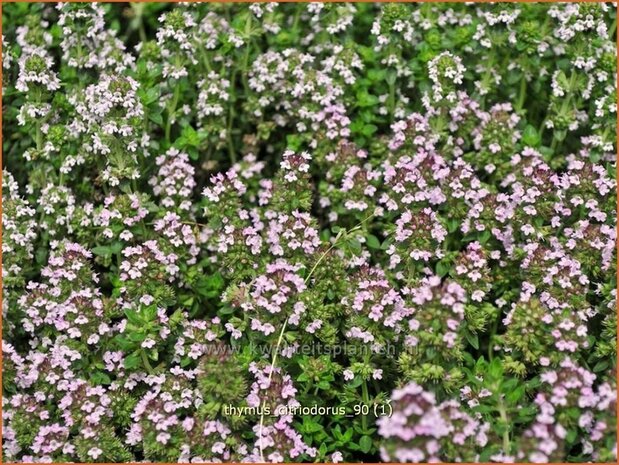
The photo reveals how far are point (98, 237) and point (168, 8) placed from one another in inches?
98.2

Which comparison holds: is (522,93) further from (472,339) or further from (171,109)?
(171,109)

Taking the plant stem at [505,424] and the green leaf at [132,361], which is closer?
the plant stem at [505,424]

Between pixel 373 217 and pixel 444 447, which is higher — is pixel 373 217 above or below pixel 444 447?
above

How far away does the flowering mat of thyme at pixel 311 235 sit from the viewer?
4.41 metres

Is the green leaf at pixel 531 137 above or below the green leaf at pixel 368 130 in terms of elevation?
below

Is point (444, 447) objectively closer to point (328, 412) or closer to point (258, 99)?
point (328, 412)

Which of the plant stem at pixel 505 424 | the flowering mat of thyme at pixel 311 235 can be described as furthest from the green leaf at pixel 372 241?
the plant stem at pixel 505 424

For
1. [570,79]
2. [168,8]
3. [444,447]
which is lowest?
[444,447]

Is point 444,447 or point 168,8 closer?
point 444,447

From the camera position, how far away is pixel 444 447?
13.3 feet

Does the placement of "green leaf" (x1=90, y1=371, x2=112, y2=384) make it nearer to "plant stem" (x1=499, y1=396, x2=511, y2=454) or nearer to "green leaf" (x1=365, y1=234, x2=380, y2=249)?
"green leaf" (x1=365, y1=234, x2=380, y2=249)

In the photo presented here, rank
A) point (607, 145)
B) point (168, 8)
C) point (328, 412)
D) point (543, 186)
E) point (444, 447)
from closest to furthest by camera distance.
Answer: point (444, 447) < point (328, 412) < point (543, 186) < point (607, 145) < point (168, 8)

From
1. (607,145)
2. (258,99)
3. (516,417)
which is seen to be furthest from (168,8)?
(516,417)

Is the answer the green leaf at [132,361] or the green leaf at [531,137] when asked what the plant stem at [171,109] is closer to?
the green leaf at [132,361]
